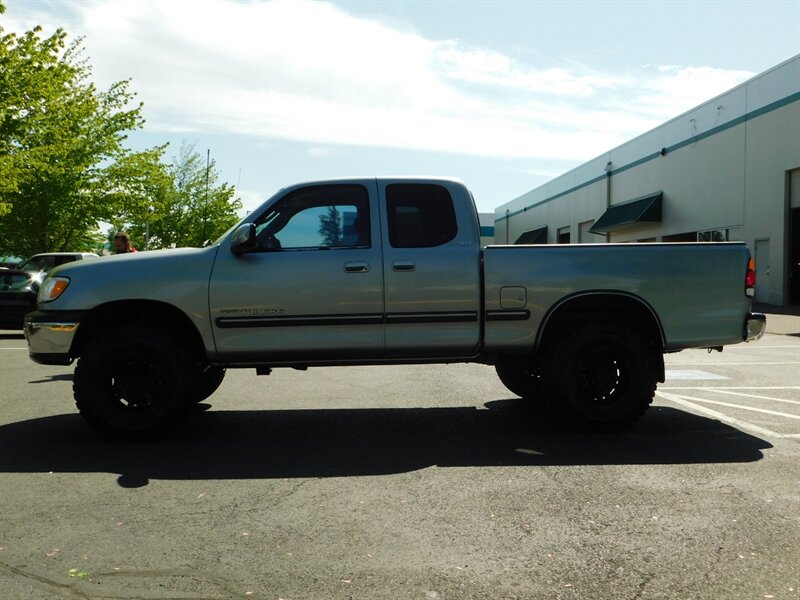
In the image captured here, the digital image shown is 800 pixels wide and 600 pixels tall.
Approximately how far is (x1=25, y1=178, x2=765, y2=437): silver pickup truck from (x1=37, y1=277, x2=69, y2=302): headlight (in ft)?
0.06

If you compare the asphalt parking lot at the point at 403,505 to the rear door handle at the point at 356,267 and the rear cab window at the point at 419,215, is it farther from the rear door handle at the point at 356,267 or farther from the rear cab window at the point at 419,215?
the rear cab window at the point at 419,215

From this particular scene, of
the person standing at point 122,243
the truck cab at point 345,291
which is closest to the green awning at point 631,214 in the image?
the person standing at point 122,243

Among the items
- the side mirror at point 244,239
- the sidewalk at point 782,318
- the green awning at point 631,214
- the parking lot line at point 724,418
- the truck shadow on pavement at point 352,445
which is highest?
the green awning at point 631,214

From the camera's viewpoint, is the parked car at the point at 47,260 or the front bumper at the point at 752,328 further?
the parked car at the point at 47,260

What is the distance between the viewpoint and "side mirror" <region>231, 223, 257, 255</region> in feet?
21.9

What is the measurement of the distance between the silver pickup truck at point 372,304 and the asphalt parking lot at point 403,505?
1.75 ft

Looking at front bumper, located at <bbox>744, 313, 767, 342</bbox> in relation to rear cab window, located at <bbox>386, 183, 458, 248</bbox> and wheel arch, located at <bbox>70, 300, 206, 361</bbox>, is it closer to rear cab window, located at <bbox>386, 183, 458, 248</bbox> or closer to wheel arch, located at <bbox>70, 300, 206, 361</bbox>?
rear cab window, located at <bbox>386, 183, 458, 248</bbox>

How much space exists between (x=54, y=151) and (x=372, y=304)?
70.7ft

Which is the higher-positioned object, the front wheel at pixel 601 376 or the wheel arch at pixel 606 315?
the wheel arch at pixel 606 315

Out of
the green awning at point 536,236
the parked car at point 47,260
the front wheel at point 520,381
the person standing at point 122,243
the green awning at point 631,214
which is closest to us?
the front wheel at point 520,381

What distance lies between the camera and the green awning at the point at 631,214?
117ft

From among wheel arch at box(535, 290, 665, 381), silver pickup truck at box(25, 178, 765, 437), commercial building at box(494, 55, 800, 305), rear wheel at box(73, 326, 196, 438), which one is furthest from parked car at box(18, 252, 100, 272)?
commercial building at box(494, 55, 800, 305)

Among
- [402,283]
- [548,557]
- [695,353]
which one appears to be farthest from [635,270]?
[695,353]

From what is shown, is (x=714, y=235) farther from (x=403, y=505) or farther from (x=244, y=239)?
(x=403, y=505)
